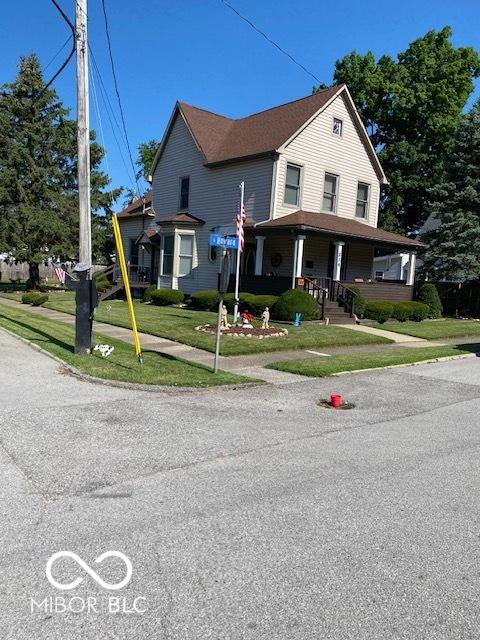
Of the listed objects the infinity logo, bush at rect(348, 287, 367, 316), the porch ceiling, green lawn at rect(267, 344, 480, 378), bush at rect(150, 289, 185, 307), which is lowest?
the infinity logo

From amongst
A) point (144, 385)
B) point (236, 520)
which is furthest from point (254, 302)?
point (236, 520)

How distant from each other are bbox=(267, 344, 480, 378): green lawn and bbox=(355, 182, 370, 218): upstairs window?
40.6ft

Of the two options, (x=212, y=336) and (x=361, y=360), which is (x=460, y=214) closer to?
(x=361, y=360)

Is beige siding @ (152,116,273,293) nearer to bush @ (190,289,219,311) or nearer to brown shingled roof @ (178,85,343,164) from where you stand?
brown shingled roof @ (178,85,343,164)

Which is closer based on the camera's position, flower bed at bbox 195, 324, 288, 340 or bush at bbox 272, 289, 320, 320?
flower bed at bbox 195, 324, 288, 340

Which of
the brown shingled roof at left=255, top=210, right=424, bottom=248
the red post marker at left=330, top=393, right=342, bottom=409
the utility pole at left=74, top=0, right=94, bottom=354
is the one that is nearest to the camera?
the red post marker at left=330, top=393, right=342, bottom=409

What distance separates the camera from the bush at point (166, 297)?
24125mm

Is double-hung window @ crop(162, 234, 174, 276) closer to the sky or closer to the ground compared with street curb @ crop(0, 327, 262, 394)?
closer to the sky

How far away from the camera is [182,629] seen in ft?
9.21

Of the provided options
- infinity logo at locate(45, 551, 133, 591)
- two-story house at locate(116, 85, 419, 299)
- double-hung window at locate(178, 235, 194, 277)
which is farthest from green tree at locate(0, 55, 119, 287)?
infinity logo at locate(45, 551, 133, 591)

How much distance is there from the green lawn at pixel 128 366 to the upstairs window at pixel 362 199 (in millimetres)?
16602

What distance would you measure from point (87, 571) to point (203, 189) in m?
23.6

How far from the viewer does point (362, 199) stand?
26.2 meters

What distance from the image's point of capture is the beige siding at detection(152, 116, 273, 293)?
2291 cm
